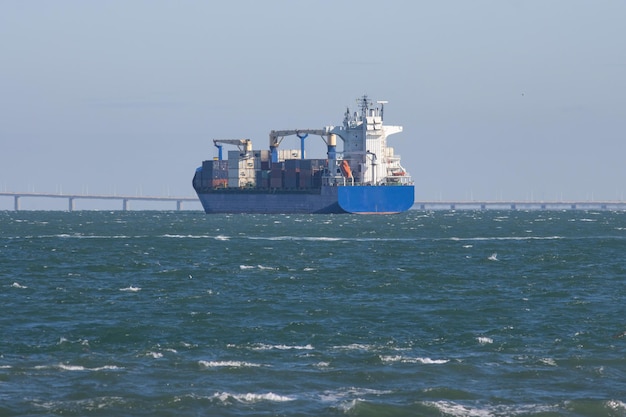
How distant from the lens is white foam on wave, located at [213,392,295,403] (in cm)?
3123

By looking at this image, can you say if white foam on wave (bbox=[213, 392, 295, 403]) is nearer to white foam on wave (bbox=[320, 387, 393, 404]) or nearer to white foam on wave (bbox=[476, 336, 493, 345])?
white foam on wave (bbox=[320, 387, 393, 404])

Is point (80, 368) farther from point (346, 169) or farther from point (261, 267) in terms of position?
point (346, 169)

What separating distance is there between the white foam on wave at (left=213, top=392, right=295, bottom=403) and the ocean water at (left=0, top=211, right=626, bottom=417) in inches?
3.2

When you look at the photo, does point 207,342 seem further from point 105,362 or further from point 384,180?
point 384,180

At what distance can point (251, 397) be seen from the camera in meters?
31.6

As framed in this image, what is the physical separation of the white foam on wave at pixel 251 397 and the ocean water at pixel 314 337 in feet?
0.27

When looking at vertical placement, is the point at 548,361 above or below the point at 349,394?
above

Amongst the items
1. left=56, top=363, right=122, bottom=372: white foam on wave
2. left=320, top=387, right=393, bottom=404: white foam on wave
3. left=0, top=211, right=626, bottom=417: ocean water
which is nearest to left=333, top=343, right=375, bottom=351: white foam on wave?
left=0, top=211, right=626, bottom=417: ocean water

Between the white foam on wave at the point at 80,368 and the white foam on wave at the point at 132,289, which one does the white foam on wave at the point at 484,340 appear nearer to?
the white foam on wave at the point at 80,368

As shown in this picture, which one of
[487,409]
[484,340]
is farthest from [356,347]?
[487,409]

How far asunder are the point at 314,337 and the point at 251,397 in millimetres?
10500

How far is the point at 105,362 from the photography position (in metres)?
36.7

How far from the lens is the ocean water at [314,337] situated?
3134 centimetres

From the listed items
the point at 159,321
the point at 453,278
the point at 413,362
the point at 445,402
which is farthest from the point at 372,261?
the point at 445,402
